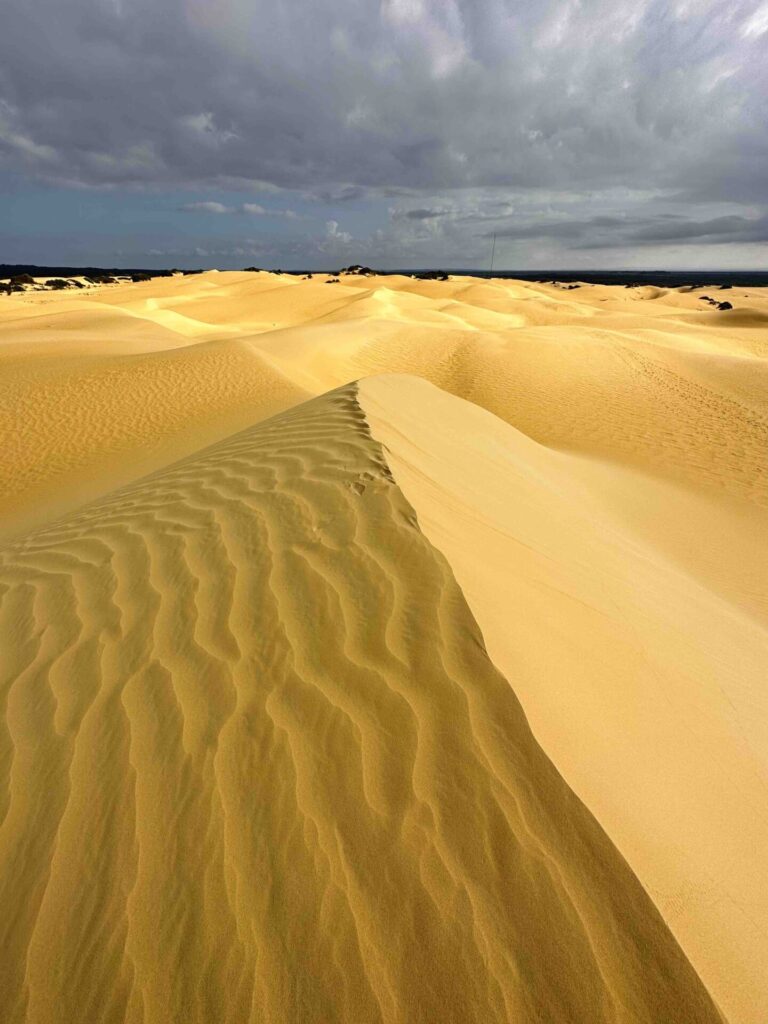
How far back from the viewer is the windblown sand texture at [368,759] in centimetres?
144

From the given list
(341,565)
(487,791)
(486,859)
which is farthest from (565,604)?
(486,859)

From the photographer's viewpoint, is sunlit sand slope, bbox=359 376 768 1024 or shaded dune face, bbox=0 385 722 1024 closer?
shaded dune face, bbox=0 385 722 1024

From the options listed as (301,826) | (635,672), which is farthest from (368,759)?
(635,672)

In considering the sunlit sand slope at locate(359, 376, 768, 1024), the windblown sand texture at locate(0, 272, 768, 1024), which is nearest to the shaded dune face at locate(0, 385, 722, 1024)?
the windblown sand texture at locate(0, 272, 768, 1024)

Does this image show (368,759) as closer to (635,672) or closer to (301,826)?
(301,826)

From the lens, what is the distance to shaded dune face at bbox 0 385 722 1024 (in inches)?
55.6

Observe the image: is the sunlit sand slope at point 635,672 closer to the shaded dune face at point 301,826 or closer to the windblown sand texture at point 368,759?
the windblown sand texture at point 368,759

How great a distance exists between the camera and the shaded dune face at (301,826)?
141cm

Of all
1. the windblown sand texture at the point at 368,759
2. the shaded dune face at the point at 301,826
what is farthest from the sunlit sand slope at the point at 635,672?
the shaded dune face at the point at 301,826

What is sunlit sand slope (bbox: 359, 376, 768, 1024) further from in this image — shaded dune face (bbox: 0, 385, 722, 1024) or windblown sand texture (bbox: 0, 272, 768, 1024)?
shaded dune face (bbox: 0, 385, 722, 1024)

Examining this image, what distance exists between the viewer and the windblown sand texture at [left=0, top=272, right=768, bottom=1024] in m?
1.44

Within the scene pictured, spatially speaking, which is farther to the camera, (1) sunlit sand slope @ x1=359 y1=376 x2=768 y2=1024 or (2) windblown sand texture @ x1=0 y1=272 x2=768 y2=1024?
(1) sunlit sand slope @ x1=359 y1=376 x2=768 y2=1024

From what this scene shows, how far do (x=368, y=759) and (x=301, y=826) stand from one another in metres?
0.30

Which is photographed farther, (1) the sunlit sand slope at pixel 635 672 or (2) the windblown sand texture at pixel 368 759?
(1) the sunlit sand slope at pixel 635 672
